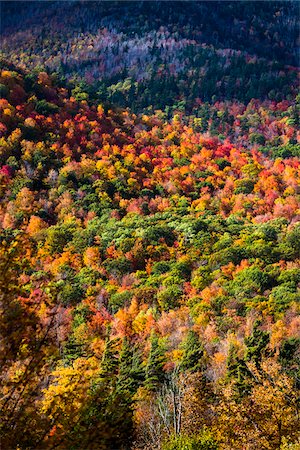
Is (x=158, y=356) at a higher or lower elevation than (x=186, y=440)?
lower

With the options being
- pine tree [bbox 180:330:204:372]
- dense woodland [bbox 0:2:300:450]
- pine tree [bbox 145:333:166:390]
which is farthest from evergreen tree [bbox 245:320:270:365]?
pine tree [bbox 145:333:166:390]

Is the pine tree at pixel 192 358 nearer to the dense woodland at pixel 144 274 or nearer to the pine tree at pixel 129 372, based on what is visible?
the dense woodland at pixel 144 274

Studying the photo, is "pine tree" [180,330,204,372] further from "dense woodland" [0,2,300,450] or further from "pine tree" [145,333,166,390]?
"pine tree" [145,333,166,390]

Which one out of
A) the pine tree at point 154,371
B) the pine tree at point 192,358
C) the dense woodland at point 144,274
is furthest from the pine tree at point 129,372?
the pine tree at point 192,358

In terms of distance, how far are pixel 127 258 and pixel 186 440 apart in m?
61.0

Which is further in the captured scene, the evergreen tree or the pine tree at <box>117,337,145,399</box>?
the evergreen tree

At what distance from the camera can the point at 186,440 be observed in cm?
2270

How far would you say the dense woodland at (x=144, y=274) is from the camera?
11.0 meters

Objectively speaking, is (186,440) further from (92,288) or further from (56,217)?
(56,217)

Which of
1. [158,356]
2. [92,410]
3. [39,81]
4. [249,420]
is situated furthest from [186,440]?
[39,81]

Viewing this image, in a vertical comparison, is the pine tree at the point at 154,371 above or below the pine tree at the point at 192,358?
above

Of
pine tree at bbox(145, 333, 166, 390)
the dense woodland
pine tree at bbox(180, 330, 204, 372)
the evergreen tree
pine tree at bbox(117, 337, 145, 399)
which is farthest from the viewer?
pine tree at bbox(180, 330, 204, 372)

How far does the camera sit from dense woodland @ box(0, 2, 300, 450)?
11.0 m

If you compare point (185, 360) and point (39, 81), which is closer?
point (185, 360)
